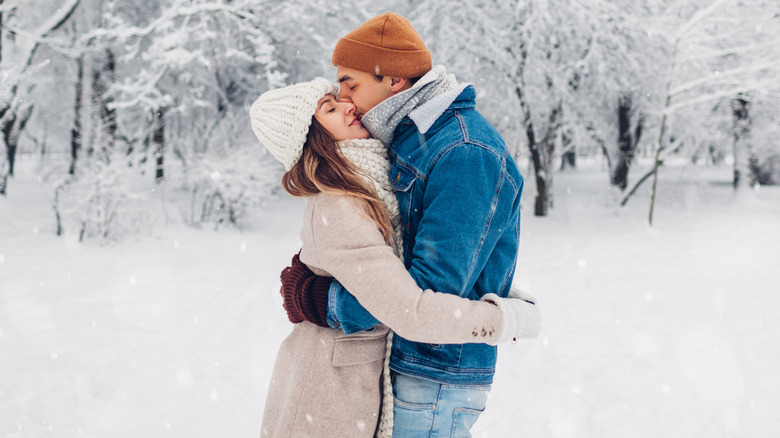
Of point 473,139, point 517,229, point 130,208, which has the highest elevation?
point 473,139

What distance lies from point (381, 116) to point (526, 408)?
360 centimetres

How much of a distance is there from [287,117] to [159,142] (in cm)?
1616

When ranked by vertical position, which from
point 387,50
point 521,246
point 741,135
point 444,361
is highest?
point 387,50

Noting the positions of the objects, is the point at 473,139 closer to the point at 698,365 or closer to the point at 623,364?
the point at 623,364

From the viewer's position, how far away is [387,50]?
175 cm

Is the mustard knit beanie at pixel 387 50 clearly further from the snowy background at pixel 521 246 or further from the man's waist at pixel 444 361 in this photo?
the snowy background at pixel 521 246

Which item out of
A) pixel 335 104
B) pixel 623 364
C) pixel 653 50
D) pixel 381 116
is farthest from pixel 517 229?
pixel 653 50

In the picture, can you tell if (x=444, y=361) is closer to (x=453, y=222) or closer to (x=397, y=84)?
(x=453, y=222)

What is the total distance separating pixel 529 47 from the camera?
457 inches

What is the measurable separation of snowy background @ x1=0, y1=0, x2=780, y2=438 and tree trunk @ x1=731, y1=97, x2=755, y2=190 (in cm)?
11

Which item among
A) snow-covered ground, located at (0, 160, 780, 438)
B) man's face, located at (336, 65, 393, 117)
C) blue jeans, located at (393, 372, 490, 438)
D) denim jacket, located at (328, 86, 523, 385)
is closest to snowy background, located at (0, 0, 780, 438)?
snow-covered ground, located at (0, 160, 780, 438)

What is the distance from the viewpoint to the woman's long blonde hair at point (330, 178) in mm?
1492

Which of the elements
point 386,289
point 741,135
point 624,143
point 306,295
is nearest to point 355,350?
point 306,295

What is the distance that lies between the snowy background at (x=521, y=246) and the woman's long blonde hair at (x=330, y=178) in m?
3.16
